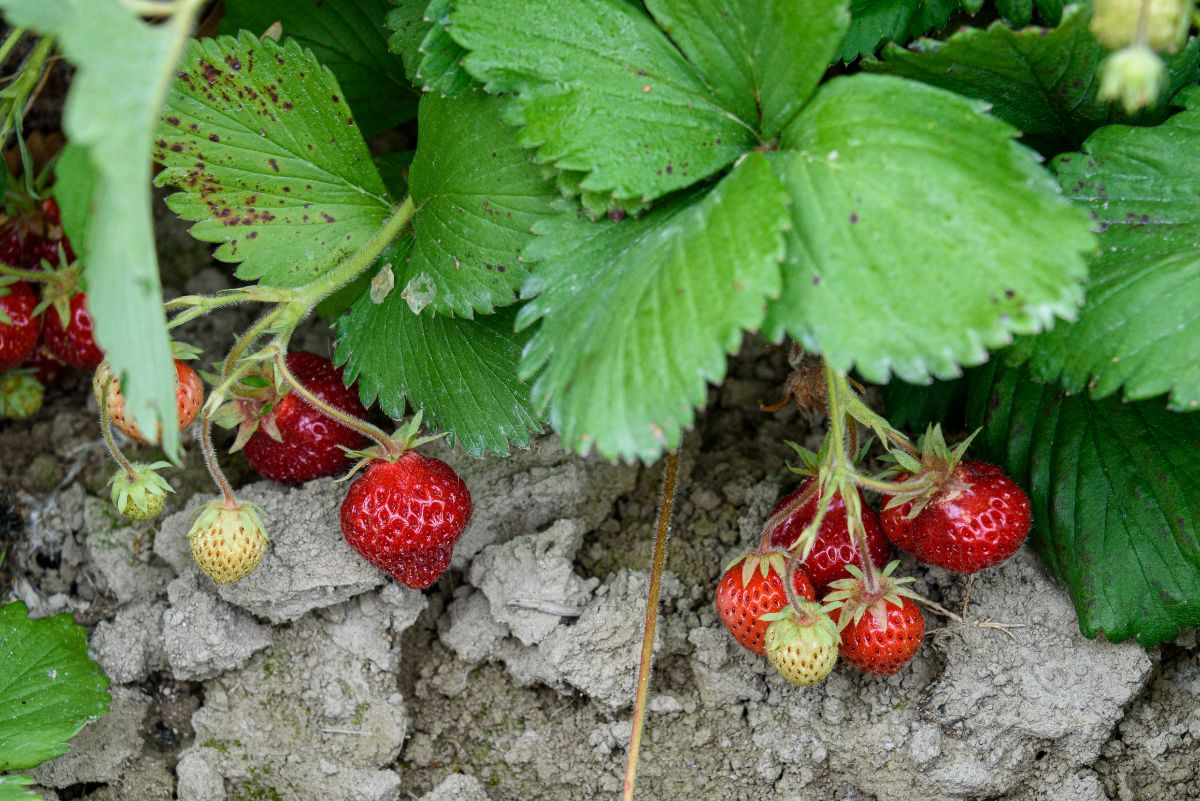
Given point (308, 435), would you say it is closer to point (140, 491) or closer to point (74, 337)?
Answer: point (140, 491)

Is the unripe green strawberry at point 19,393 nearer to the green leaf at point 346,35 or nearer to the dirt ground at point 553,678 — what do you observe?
the dirt ground at point 553,678

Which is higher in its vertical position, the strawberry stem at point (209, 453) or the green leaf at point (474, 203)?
the green leaf at point (474, 203)

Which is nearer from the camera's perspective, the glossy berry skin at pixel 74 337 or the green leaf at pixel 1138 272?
the green leaf at pixel 1138 272

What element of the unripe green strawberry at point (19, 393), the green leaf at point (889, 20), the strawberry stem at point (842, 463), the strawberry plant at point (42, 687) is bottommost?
the strawberry plant at point (42, 687)

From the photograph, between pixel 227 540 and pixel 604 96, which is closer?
pixel 604 96

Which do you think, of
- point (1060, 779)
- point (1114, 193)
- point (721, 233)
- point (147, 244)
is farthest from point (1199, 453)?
point (147, 244)

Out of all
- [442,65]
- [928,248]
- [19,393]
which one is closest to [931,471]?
[928,248]

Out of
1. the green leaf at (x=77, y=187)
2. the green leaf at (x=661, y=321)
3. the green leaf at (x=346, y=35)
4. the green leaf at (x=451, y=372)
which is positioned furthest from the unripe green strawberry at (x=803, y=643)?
the green leaf at (x=346, y=35)
